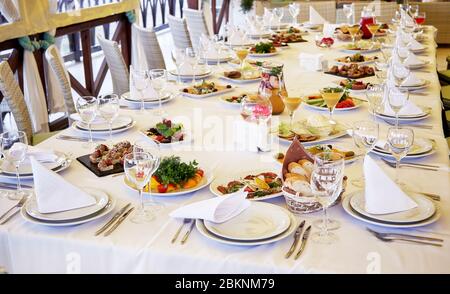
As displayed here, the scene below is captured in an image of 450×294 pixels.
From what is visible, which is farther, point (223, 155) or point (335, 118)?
point (335, 118)

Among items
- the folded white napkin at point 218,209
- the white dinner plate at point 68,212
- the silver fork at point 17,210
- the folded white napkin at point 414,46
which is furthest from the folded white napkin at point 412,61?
the silver fork at point 17,210

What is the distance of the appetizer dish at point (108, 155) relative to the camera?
A: 186 cm

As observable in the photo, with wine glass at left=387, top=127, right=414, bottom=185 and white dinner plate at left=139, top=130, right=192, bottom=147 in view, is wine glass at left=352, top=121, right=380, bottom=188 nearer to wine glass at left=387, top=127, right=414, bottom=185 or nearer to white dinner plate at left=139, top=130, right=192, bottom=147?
wine glass at left=387, top=127, right=414, bottom=185

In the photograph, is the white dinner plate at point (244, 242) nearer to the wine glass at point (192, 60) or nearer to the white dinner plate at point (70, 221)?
the white dinner plate at point (70, 221)

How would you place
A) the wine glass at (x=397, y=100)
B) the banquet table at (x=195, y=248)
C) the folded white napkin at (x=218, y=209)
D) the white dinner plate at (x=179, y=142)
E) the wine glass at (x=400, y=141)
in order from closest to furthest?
the banquet table at (x=195, y=248), the folded white napkin at (x=218, y=209), the wine glass at (x=400, y=141), the white dinner plate at (x=179, y=142), the wine glass at (x=397, y=100)

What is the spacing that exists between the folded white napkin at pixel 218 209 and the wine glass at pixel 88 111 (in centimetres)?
77

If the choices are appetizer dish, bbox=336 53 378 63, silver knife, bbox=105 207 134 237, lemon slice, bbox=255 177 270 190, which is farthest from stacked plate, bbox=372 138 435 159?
appetizer dish, bbox=336 53 378 63

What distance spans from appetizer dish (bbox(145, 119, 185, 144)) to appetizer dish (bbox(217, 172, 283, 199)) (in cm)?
47

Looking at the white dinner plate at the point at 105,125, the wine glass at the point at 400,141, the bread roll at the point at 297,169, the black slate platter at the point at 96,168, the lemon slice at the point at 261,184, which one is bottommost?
the black slate platter at the point at 96,168

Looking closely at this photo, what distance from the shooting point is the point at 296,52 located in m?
3.97
